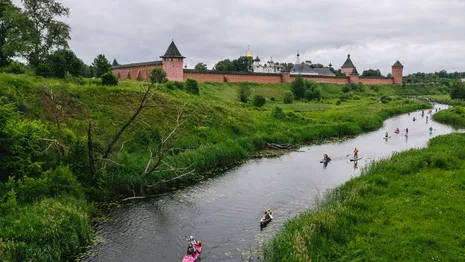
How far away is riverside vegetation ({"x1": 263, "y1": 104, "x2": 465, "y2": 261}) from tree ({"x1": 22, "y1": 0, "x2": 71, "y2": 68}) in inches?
1189

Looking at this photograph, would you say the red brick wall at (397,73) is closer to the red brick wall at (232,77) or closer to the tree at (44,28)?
the red brick wall at (232,77)

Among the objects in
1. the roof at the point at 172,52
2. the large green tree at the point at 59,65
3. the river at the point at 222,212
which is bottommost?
the river at the point at 222,212

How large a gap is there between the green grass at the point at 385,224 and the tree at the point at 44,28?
3031 centimetres

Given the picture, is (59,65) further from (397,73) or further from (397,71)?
(397,73)

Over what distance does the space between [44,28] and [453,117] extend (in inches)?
1809

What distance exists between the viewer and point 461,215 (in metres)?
12.0

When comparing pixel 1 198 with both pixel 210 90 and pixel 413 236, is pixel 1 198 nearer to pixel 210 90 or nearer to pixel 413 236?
pixel 413 236

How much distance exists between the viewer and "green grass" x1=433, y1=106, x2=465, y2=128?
43.0m

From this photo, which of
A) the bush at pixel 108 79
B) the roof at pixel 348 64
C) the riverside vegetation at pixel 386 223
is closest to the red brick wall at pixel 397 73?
the roof at pixel 348 64

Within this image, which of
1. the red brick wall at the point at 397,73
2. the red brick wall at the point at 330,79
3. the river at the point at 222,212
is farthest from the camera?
the red brick wall at the point at 397,73

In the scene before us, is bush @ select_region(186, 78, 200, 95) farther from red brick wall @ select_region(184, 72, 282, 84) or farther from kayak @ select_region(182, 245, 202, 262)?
kayak @ select_region(182, 245, 202, 262)

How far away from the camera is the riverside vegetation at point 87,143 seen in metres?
12.4

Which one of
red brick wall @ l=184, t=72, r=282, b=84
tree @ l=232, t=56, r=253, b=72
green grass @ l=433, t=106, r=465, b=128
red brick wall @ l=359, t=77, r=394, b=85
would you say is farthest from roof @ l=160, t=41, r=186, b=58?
red brick wall @ l=359, t=77, r=394, b=85

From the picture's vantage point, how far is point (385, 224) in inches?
471
